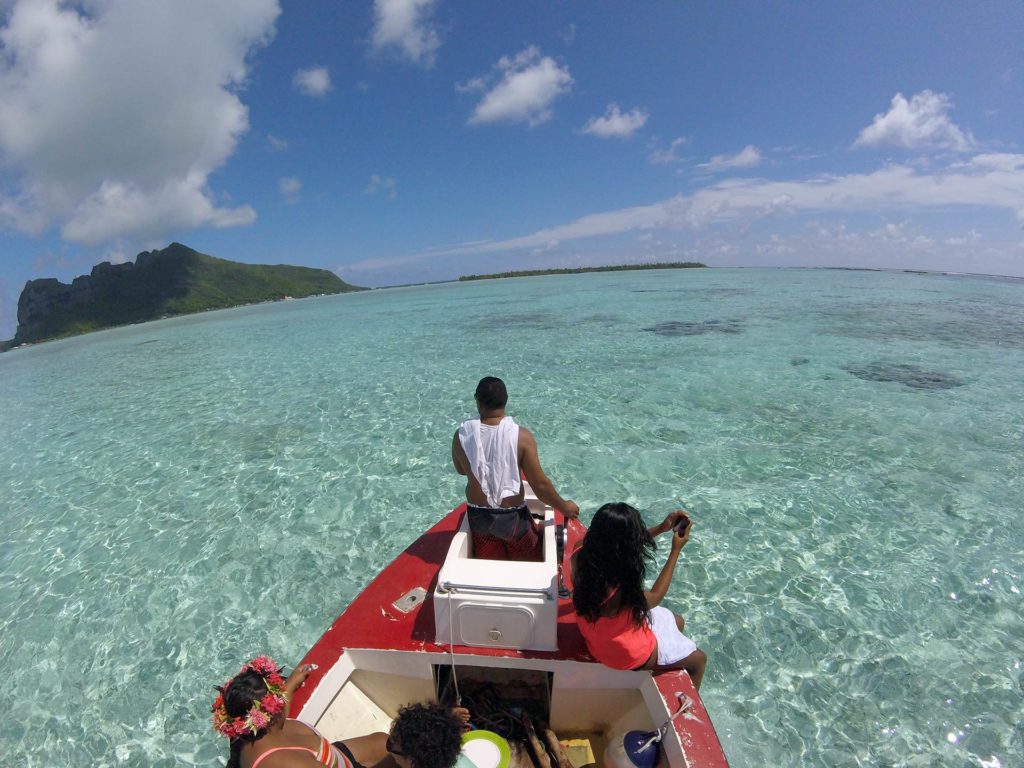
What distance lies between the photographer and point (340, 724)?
3172 mm

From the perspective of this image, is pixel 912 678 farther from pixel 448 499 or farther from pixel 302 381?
pixel 302 381

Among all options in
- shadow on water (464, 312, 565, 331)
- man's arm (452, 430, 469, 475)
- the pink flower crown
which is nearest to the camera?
the pink flower crown

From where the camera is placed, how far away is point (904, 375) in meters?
13.7

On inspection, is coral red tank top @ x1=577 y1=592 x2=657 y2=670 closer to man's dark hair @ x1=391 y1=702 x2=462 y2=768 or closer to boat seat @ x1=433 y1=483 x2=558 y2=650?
boat seat @ x1=433 y1=483 x2=558 y2=650

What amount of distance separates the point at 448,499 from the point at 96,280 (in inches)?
7291

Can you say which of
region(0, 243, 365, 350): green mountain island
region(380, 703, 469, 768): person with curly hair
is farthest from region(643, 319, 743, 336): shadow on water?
region(0, 243, 365, 350): green mountain island

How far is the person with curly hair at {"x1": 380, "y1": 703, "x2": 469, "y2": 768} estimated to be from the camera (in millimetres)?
2373

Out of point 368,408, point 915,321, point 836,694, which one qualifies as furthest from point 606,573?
point 915,321

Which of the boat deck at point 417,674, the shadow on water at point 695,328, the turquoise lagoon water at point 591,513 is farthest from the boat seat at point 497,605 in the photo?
the shadow on water at point 695,328

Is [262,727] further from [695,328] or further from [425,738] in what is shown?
[695,328]

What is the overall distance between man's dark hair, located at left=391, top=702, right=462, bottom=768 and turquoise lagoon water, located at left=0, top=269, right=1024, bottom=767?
8.90 ft

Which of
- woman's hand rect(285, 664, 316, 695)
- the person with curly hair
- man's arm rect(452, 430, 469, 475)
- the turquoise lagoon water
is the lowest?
the turquoise lagoon water

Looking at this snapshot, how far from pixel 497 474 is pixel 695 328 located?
21.4 m

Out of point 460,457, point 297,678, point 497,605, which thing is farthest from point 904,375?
point 297,678
